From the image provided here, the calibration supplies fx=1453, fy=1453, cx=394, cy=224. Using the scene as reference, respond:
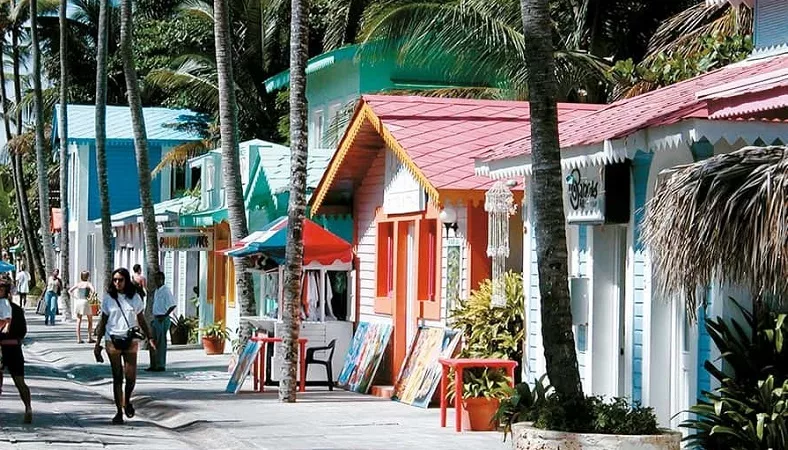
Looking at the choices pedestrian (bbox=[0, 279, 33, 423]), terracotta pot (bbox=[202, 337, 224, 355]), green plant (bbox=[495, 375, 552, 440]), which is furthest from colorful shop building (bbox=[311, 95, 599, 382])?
terracotta pot (bbox=[202, 337, 224, 355])

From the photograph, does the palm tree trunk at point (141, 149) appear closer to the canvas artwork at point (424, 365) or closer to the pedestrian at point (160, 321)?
the pedestrian at point (160, 321)

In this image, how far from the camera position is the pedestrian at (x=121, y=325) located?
16.8 m

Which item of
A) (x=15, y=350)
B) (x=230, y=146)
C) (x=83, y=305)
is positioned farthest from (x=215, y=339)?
(x=15, y=350)

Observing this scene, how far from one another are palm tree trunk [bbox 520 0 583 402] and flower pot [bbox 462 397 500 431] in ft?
16.3

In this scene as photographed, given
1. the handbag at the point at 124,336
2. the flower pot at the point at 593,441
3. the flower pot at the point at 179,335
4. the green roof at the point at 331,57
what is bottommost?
the flower pot at the point at 179,335

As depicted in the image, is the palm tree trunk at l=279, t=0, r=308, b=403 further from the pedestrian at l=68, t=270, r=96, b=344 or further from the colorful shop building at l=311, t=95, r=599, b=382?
the pedestrian at l=68, t=270, r=96, b=344

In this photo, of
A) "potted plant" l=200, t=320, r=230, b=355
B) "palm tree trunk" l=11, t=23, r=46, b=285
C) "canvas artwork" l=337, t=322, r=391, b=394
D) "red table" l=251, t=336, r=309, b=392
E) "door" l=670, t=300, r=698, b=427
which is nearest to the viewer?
"door" l=670, t=300, r=698, b=427

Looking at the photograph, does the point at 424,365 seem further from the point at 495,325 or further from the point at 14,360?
the point at 14,360

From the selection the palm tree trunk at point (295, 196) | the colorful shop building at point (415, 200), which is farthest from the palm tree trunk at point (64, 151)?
the palm tree trunk at point (295, 196)

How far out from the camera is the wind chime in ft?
53.9

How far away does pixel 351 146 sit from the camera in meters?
21.4

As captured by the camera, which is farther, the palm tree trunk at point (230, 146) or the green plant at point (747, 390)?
the palm tree trunk at point (230, 146)

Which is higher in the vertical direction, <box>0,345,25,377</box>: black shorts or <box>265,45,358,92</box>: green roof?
<box>265,45,358,92</box>: green roof

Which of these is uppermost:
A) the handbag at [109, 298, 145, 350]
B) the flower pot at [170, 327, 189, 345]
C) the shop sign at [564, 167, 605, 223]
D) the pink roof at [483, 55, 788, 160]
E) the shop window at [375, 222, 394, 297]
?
the pink roof at [483, 55, 788, 160]
